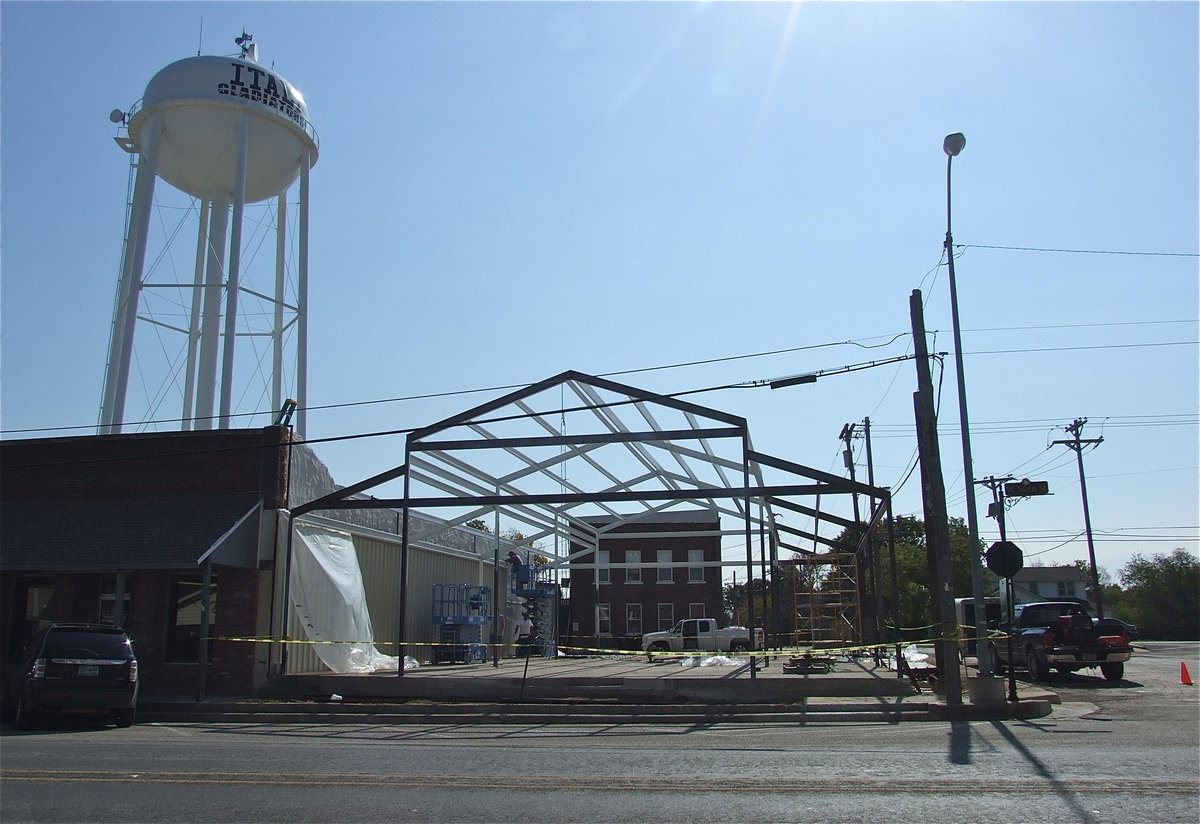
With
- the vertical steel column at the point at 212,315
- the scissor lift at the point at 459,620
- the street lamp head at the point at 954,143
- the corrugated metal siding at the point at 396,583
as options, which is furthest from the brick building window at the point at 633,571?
the street lamp head at the point at 954,143

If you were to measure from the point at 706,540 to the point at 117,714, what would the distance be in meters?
42.0

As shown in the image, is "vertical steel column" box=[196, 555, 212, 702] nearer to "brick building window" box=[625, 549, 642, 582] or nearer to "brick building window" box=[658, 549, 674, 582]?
"brick building window" box=[625, 549, 642, 582]

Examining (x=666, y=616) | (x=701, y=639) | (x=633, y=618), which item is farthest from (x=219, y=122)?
(x=666, y=616)

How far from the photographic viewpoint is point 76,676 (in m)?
14.1

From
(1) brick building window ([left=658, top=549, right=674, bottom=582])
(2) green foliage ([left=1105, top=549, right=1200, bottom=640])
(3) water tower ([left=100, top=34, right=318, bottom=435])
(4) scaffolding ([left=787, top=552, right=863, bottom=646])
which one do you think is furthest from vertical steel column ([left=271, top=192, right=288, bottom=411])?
(2) green foliage ([left=1105, top=549, right=1200, bottom=640])

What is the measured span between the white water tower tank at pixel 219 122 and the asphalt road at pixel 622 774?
18.1 meters

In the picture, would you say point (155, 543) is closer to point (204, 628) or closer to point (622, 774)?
point (204, 628)

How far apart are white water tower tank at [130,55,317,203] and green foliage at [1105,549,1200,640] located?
60796 mm

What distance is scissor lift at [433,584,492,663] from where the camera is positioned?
26359mm

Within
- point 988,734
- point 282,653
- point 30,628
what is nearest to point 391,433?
point 282,653

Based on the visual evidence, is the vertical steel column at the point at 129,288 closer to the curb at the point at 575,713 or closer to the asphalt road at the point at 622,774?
the curb at the point at 575,713

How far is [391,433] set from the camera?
62.2 feet

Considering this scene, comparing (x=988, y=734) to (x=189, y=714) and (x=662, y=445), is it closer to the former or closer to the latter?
(x=662, y=445)

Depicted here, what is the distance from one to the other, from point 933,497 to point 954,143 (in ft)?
20.5
